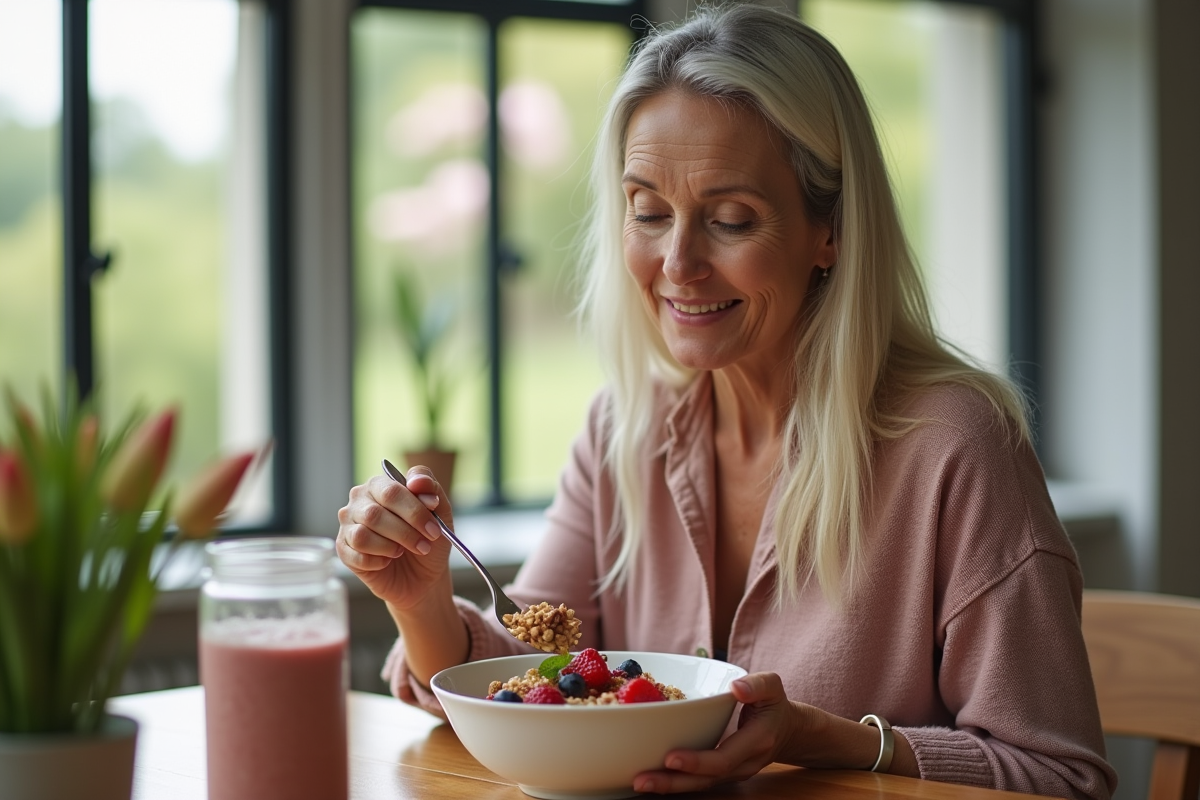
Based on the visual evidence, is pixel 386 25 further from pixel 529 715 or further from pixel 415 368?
pixel 529 715

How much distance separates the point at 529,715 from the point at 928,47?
10.4ft

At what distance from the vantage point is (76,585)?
0.83 meters

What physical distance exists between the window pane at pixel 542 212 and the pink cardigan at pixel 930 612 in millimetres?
1465

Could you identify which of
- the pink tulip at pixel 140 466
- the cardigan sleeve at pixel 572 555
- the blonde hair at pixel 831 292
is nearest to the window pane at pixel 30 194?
the cardigan sleeve at pixel 572 555

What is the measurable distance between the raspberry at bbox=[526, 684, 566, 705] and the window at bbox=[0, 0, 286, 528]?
1608 mm

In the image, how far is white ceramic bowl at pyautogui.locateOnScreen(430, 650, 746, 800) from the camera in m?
1.01

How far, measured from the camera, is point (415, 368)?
2.84 metres

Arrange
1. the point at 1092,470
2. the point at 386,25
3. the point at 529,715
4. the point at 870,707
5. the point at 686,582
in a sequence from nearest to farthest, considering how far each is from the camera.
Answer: the point at 529,715, the point at 870,707, the point at 686,582, the point at 386,25, the point at 1092,470

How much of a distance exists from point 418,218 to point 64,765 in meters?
2.33

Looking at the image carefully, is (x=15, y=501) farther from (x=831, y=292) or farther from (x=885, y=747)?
(x=831, y=292)

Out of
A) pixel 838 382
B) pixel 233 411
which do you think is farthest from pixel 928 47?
pixel 838 382

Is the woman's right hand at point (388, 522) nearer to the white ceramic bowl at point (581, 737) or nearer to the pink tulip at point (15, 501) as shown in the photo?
the white ceramic bowl at point (581, 737)

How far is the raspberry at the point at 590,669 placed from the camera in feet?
3.69

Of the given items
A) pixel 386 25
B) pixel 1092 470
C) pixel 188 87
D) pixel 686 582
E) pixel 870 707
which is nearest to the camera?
pixel 870 707
